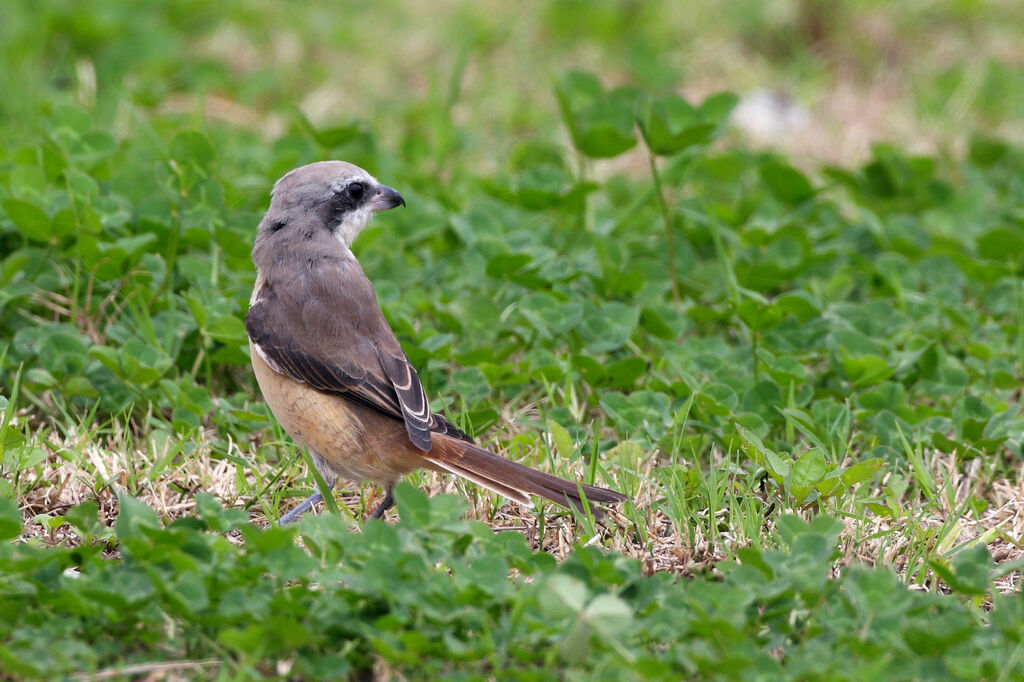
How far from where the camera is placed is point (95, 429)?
15.0 feet

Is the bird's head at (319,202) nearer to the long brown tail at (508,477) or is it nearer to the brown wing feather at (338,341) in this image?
Result: the brown wing feather at (338,341)

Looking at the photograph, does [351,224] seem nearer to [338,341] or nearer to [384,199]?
[384,199]

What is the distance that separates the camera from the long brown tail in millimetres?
3932

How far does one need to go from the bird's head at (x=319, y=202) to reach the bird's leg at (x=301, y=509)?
41.8 inches

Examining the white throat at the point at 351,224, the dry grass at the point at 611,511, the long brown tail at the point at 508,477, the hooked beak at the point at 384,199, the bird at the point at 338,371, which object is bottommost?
the dry grass at the point at 611,511

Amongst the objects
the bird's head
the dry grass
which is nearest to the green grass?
the dry grass

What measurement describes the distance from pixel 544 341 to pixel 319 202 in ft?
4.19

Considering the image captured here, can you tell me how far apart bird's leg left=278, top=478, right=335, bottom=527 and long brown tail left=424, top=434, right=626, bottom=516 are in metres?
0.50

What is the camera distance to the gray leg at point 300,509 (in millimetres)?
4168

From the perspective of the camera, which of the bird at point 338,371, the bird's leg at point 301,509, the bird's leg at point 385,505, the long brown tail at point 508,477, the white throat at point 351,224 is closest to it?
the long brown tail at point 508,477

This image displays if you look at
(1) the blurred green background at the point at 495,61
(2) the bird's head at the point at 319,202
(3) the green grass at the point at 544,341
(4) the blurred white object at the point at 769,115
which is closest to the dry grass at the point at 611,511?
(3) the green grass at the point at 544,341

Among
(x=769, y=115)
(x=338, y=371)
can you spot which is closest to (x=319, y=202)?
(x=338, y=371)

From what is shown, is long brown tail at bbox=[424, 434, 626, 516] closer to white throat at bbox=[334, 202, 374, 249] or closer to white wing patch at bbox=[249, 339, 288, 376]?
white wing patch at bbox=[249, 339, 288, 376]

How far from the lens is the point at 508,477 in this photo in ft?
13.0
